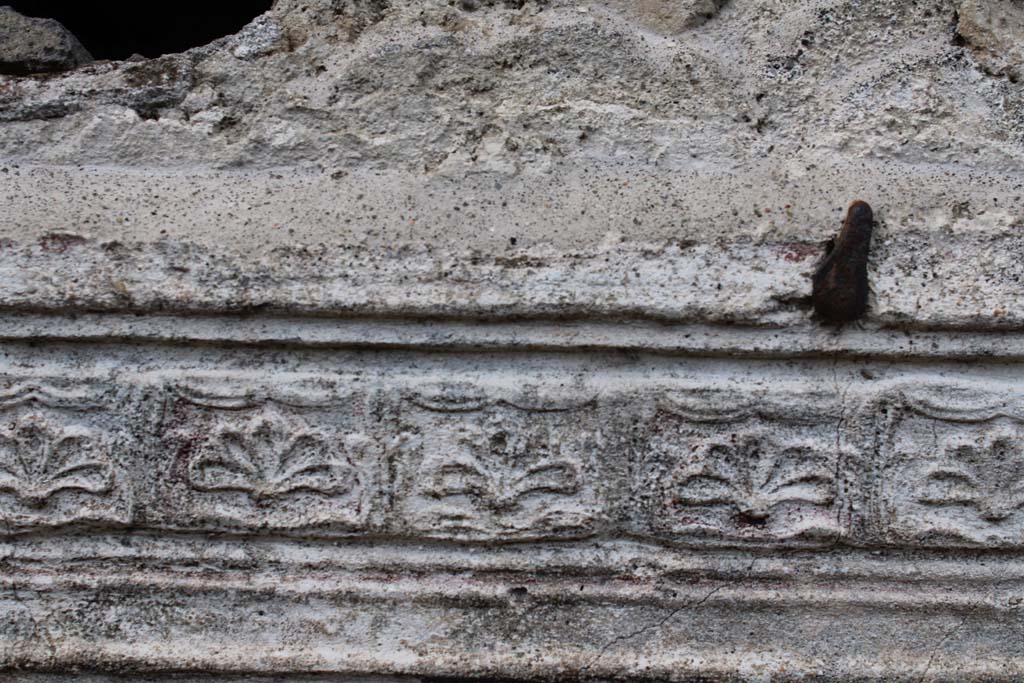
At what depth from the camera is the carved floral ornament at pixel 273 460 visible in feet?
3.86

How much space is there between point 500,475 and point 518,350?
0.55 feet

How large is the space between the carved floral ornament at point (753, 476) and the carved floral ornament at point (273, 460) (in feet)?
1.44

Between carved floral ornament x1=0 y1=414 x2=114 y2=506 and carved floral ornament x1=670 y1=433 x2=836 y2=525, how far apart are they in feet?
2.51

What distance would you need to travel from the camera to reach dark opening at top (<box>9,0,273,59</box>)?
70.9 inches

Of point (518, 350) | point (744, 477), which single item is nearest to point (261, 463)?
point (518, 350)

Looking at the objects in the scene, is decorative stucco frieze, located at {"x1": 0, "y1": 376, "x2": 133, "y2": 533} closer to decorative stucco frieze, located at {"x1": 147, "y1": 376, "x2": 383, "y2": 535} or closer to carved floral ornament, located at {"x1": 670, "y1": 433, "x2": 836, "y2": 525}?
decorative stucco frieze, located at {"x1": 147, "y1": 376, "x2": 383, "y2": 535}

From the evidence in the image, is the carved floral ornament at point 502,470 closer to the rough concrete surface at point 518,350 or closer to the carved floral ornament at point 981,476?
the rough concrete surface at point 518,350

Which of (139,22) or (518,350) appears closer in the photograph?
(518,350)

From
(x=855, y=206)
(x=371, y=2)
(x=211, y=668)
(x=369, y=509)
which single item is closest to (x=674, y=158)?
(x=855, y=206)

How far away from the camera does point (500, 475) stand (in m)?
1.18

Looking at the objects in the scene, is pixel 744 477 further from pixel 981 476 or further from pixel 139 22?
pixel 139 22

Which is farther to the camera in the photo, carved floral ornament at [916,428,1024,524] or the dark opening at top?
the dark opening at top

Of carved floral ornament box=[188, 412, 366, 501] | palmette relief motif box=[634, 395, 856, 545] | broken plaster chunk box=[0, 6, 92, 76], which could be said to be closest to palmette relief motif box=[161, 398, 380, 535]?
carved floral ornament box=[188, 412, 366, 501]

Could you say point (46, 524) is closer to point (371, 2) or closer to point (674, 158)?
point (371, 2)
